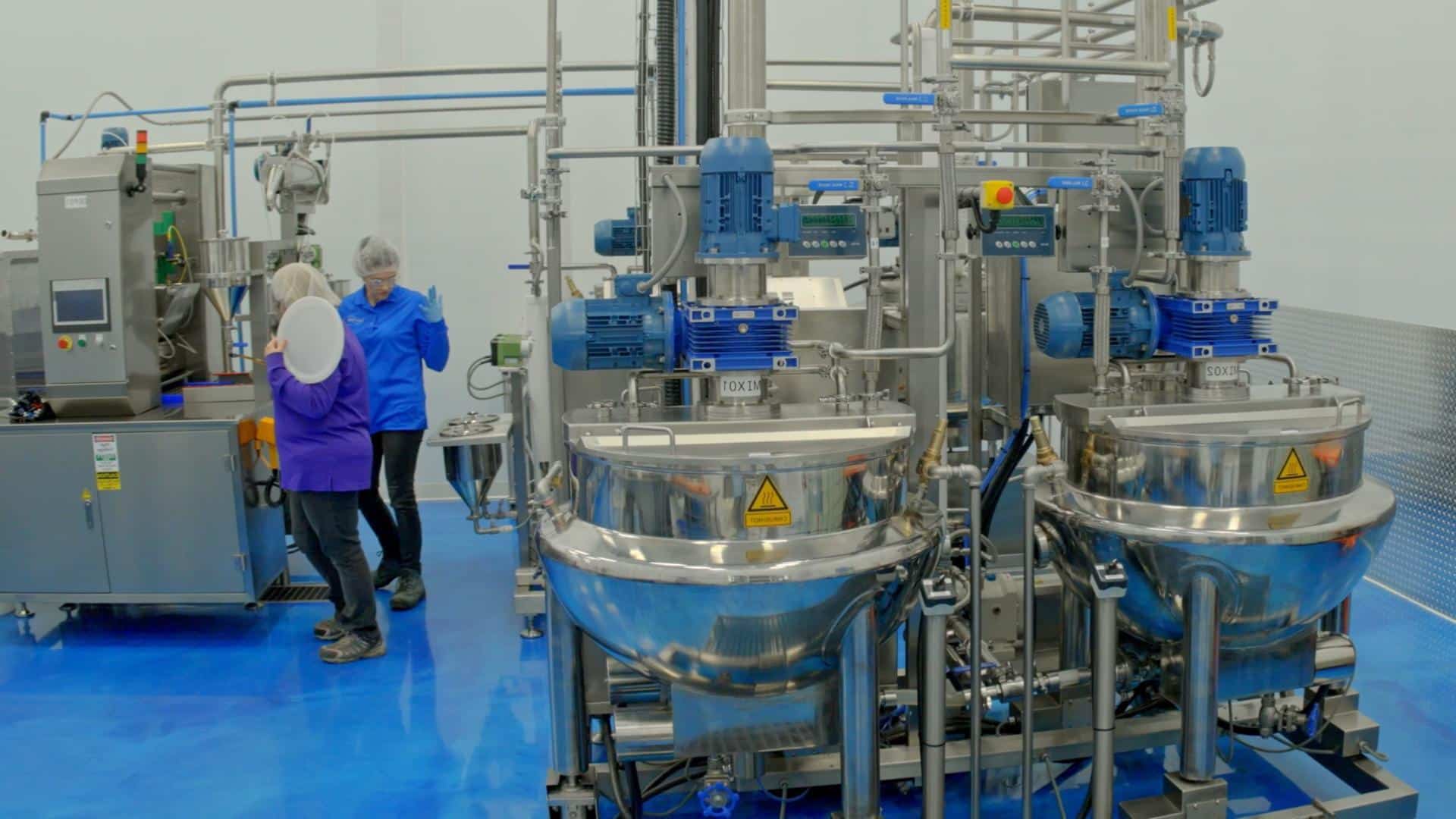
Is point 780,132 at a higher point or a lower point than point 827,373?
higher

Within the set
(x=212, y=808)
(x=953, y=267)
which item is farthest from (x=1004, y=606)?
(x=212, y=808)

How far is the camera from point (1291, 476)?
257 centimetres

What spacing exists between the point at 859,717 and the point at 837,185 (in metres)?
1.16

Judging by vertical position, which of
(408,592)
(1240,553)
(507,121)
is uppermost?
(507,121)

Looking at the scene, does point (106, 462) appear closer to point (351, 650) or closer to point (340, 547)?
point (340, 547)

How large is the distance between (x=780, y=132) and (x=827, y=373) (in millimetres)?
3401

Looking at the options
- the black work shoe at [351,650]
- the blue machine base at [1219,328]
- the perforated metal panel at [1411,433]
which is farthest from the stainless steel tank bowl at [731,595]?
the perforated metal panel at [1411,433]

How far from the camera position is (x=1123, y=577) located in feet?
8.32

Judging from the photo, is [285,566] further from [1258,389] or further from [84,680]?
[1258,389]

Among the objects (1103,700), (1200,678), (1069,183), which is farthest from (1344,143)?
(1103,700)

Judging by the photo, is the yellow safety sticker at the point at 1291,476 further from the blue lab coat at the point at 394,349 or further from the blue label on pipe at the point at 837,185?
the blue lab coat at the point at 394,349

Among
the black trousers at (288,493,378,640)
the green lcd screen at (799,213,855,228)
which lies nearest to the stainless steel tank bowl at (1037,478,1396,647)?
the green lcd screen at (799,213,855,228)

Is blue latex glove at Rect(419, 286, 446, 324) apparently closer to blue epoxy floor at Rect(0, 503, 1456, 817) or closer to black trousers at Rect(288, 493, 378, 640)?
black trousers at Rect(288, 493, 378, 640)

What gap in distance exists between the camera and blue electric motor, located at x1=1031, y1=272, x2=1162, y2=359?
9.67 ft
